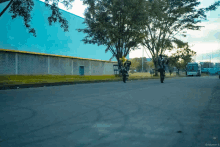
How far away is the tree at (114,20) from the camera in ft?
68.2

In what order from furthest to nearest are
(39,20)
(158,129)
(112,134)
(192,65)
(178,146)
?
(192,65) → (39,20) → (158,129) → (112,134) → (178,146)

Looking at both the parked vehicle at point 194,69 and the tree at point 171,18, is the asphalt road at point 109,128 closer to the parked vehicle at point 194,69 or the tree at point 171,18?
the tree at point 171,18

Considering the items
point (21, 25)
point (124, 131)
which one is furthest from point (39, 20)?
point (124, 131)

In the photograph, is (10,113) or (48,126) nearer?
(48,126)

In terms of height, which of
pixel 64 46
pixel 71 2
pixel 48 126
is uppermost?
pixel 71 2

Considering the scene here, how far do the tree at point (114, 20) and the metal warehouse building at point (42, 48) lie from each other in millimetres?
5725

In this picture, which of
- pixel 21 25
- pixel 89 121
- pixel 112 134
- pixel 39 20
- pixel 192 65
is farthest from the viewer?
pixel 192 65

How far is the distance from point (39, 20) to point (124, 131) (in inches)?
927

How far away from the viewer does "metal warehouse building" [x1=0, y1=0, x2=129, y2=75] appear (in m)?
20.3

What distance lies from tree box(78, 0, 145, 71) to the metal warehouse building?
5.73 meters

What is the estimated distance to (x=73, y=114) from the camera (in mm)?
4406

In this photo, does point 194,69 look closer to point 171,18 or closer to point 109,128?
point 171,18

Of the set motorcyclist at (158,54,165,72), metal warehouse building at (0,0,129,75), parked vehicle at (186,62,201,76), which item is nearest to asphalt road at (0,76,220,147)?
motorcyclist at (158,54,165,72)

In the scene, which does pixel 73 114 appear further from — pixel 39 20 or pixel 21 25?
pixel 39 20
